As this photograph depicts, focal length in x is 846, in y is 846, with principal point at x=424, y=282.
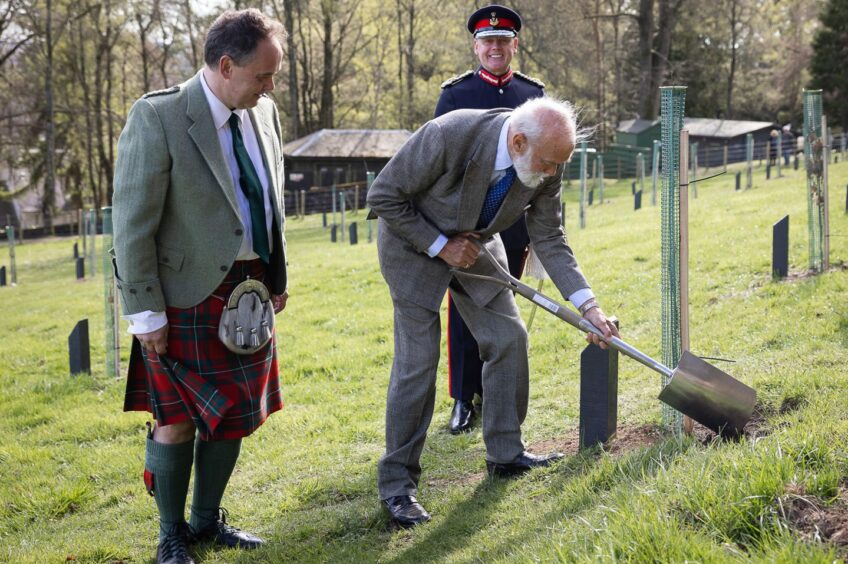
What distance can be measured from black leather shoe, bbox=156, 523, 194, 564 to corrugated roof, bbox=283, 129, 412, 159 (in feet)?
117

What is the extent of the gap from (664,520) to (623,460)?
→ 1.01m

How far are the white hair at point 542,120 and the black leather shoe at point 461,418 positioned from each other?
2.33 metres

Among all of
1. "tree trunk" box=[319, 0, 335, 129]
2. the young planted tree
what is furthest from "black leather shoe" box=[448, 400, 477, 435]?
the young planted tree

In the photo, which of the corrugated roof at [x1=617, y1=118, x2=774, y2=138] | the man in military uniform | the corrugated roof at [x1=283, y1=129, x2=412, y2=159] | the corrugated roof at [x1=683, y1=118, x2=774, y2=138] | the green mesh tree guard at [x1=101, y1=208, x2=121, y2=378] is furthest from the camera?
the corrugated roof at [x1=683, y1=118, x2=774, y2=138]

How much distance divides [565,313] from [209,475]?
5.93ft

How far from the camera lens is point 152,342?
354 centimetres

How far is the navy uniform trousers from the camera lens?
532 cm

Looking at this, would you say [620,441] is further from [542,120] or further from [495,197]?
[542,120]

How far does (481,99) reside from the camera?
541 centimetres

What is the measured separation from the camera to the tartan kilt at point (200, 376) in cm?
366

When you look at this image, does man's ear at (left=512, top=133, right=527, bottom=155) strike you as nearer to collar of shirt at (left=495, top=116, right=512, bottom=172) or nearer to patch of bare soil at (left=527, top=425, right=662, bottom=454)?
collar of shirt at (left=495, top=116, right=512, bottom=172)

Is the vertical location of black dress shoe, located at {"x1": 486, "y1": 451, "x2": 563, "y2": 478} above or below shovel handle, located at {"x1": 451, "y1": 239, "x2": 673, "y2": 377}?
below

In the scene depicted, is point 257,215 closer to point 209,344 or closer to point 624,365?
point 209,344

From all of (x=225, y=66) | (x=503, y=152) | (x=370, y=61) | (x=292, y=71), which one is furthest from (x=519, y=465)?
(x=370, y=61)
